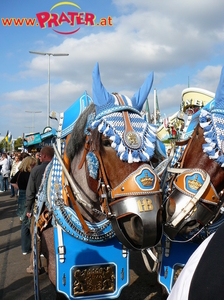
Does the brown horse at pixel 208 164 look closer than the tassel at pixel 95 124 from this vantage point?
No

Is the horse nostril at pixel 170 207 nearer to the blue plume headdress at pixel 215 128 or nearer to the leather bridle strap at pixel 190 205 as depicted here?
the leather bridle strap at pixel 190 205

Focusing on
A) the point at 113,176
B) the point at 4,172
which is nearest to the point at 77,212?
the point at 113,176

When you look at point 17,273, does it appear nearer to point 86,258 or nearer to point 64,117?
point 86,258

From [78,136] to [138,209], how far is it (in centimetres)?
99

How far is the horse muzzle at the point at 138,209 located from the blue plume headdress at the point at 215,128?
2.23 feet

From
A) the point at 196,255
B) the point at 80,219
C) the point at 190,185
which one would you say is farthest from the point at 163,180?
the point at 196,255

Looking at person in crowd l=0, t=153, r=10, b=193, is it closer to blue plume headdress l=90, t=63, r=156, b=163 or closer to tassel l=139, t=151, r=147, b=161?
blue plume headdress l=90, t=63, r=156, b=163

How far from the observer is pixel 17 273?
4961mm

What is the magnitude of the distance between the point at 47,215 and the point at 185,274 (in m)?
2.16

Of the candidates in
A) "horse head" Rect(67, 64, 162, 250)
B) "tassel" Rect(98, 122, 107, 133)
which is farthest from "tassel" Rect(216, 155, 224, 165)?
"tassel" Rect(98, 122, 107, 133)

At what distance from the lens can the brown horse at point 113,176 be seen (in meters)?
2.07

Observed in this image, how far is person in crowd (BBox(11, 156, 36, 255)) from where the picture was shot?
18.7ft

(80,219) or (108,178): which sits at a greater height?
(108,178)

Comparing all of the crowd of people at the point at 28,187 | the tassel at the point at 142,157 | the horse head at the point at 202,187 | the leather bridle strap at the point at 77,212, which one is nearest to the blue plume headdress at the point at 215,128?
the horse head at the point at 202,187
